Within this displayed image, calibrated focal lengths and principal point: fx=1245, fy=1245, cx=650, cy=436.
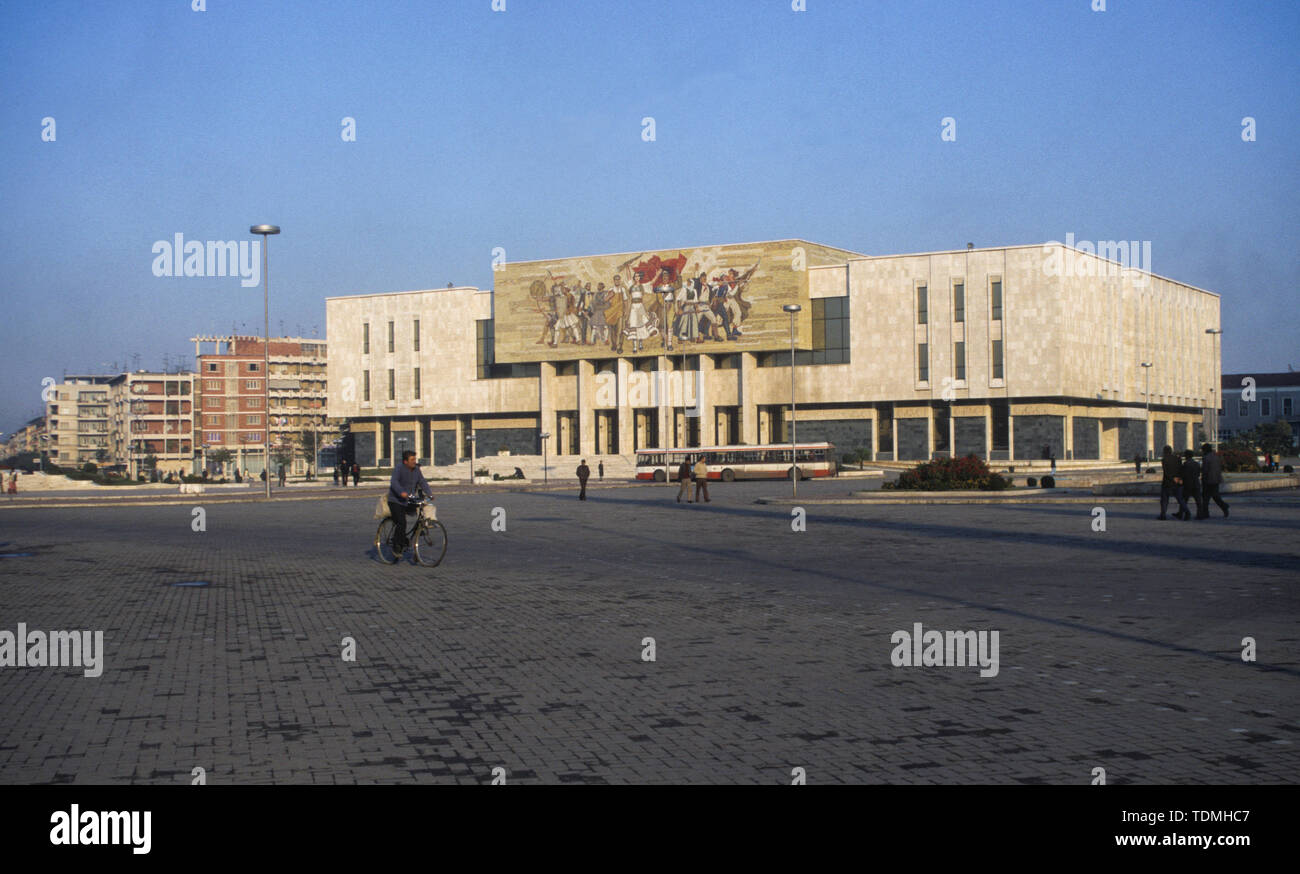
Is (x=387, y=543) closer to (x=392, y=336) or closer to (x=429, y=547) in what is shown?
(x=429, y=547)

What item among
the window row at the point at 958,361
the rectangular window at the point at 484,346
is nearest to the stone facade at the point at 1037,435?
the window row at the point at 958,361

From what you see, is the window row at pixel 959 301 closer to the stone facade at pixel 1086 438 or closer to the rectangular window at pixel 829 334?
the rectangular window at pixel 829 334

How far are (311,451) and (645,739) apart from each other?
149 m

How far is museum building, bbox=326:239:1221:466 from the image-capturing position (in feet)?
273

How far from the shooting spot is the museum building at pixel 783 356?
273ft

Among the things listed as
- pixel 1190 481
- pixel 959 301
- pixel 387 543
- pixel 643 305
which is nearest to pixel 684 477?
pixel 1190 481

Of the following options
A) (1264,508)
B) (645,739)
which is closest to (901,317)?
(1264,508)


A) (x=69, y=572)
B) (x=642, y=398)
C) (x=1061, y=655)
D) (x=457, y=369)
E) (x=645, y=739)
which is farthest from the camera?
(x=457, y=369)

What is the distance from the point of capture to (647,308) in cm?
9169

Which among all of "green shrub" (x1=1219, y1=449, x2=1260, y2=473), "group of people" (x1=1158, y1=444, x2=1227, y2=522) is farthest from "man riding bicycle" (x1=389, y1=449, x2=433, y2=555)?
Result: "green shrub" (x1=1219, y1=449, x2=1260, y2=473)

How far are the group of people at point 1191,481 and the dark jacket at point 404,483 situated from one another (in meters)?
15.8

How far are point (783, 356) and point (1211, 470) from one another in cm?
6564
